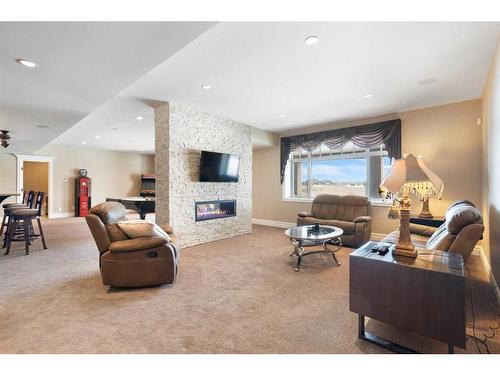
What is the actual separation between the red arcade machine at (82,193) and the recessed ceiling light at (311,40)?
9099 millimetres

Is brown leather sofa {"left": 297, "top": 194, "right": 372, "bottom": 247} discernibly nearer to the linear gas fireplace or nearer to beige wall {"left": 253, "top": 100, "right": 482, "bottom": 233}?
beige wall {"left": 253, "top": 100, "right": 482, "bottom": 233}

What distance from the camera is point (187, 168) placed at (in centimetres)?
448

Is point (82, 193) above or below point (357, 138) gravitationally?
below

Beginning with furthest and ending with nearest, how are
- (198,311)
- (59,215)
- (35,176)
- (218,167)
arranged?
(35,176) → (59,215) → (218,167) → (198,311)

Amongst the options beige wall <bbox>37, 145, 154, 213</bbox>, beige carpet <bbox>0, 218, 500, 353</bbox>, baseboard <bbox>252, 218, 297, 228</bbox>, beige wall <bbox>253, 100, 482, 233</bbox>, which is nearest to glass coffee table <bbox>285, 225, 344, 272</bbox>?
beige carpet <bbox>0, 218, 500, 353</bbox>

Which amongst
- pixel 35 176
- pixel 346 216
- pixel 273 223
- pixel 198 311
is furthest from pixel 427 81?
pixel 35 176

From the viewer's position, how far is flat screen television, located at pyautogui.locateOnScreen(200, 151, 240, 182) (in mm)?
4621

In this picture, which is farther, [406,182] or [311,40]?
[311,40]

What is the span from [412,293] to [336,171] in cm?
447

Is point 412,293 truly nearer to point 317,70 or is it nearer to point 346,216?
point 317,70

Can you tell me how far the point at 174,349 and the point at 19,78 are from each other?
3.23m

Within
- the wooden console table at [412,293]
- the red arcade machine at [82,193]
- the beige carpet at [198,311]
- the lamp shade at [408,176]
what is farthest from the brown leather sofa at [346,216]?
the red arcade machine at [82,193]

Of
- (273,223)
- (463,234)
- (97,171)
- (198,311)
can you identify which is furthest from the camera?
(97,171)
